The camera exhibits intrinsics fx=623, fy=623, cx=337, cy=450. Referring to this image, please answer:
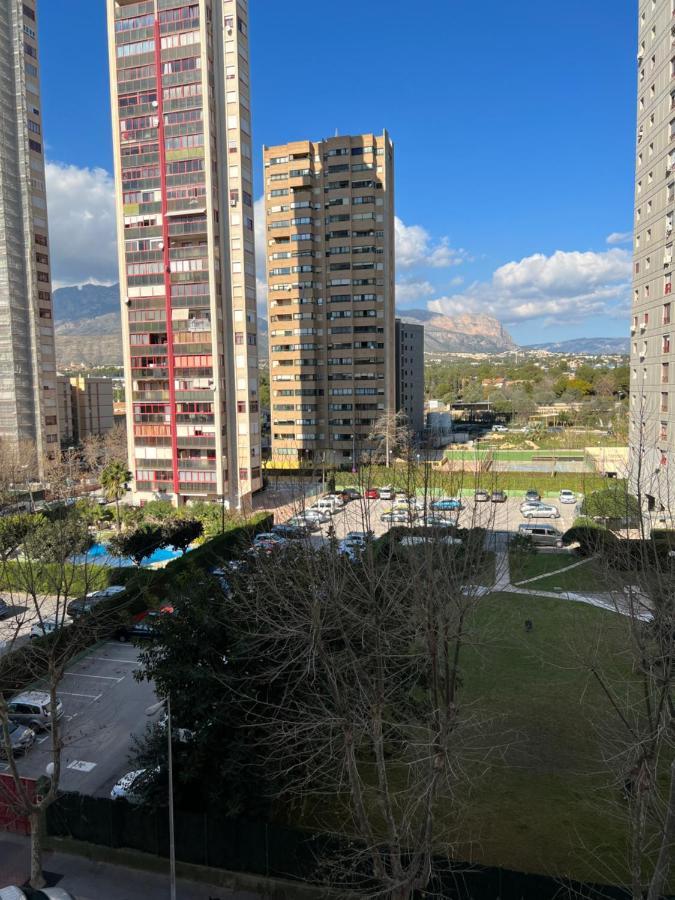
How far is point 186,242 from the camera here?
36875 millimetres

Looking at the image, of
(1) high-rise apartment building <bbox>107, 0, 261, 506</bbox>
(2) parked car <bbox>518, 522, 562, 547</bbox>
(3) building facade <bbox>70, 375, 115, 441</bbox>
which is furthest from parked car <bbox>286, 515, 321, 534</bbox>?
(3) building facade <bbox>70, 375, 115, 441</bbox>

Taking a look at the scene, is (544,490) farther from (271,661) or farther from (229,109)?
(271,661)

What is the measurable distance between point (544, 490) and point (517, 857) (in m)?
34.6

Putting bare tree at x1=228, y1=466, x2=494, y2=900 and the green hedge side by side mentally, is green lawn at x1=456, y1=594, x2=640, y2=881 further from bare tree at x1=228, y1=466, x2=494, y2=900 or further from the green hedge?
the green hedge

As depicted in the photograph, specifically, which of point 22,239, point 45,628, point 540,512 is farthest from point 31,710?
point 22,239

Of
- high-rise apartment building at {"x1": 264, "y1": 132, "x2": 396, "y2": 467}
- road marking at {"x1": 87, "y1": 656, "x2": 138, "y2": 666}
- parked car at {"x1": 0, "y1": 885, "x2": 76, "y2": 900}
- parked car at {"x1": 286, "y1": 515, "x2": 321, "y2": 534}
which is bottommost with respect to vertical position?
road marking at {"x1": 87, "y1": 656, "x2": 138, "y2": 666}

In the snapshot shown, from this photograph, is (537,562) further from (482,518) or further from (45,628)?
(45,628)

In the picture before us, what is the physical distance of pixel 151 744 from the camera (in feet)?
36.8

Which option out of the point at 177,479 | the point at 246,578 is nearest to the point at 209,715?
the point at 246,578

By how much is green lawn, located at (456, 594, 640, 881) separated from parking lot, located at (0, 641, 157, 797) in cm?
745

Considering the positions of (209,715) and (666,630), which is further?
(209,715)

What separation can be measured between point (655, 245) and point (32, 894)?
107 ft

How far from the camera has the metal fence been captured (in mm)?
8641

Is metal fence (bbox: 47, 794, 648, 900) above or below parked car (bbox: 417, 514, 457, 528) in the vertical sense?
below
